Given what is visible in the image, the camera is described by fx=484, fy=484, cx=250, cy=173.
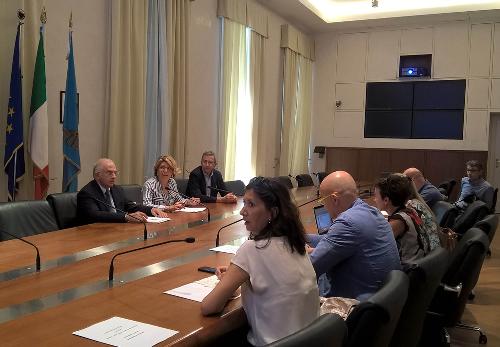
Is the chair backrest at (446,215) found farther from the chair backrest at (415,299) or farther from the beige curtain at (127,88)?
the beige curtain at (127,88)

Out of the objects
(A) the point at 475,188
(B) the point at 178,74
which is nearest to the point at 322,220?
(B) the point at 178,74

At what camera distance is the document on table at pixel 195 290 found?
187 cm

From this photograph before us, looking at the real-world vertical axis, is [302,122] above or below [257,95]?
below

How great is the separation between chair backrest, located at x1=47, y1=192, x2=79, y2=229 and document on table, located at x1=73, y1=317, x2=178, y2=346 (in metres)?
2.07

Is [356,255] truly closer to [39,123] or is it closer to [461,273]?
[461,273]

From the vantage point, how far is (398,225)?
2.77 m

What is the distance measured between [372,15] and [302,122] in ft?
7.82

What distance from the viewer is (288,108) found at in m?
8.88

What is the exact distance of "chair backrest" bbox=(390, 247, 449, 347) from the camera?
75.5 inches

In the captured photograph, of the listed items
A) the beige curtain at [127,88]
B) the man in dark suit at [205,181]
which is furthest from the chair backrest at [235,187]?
the beige curtain at [127,88]

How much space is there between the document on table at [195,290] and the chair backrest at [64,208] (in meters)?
1.78

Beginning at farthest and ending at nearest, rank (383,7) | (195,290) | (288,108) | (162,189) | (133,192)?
1. (383,7)
2. (288,108)
3. (162,189)
4. (133,192)
5. (195,290)

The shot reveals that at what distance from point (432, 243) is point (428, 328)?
21.8 inches

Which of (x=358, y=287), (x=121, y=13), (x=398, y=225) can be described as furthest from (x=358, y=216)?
(x=121, y=13)
